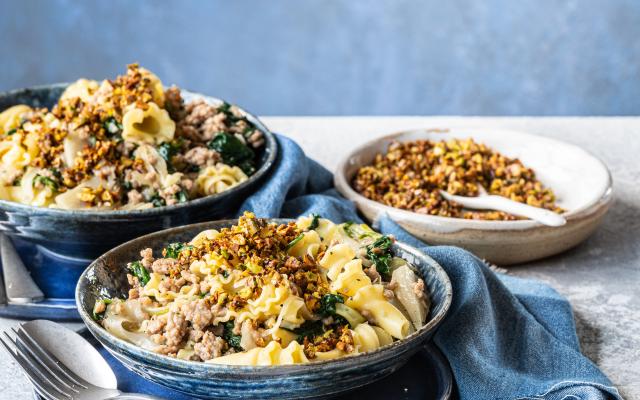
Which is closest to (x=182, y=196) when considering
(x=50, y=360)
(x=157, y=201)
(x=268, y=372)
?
(x=157, y=201)

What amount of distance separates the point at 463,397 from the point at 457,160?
1.52 metres

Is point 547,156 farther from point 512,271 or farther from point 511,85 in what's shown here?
point 511,85

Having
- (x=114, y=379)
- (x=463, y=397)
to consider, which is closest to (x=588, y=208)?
(x=463, y=397)

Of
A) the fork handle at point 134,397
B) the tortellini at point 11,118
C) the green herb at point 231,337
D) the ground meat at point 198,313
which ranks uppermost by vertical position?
the ground meat at point 198,313

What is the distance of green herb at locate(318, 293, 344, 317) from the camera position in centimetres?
221

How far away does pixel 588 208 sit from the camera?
319 centimetres

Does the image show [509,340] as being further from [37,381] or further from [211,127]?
[211,127]

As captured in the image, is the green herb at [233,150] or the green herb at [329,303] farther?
the green herb at [233,150]

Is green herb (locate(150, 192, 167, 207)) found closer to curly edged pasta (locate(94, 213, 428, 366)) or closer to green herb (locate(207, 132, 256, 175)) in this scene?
green herb (locate(207, 132, 256, 175))

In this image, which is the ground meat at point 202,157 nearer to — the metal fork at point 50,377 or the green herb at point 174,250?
the green herb at point 174,250

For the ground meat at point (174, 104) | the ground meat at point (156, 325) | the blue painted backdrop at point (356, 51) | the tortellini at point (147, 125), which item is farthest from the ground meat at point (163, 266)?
the blue painted backdrop at point (356, 51)

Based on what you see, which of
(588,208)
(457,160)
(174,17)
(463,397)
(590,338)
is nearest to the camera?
(463,397)

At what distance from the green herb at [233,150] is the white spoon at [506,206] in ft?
2.63

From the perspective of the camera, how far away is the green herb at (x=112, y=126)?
316cm
